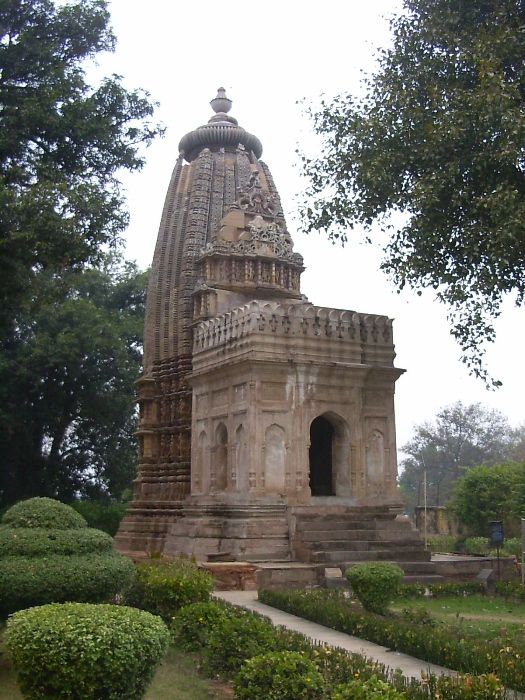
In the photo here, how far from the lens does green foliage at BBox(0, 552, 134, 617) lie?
7.50 metres

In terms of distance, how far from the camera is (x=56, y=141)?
635 inches

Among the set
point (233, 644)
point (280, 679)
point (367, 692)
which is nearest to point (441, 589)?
point (233, 644)

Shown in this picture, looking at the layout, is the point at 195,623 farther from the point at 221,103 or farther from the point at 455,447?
the point at 455,447

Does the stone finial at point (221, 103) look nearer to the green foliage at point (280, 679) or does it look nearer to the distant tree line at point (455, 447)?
the green foliage at point (280, 679)

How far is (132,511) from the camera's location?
22.5m

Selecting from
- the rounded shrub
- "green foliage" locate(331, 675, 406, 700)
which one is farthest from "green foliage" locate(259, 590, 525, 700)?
the rounded shrub

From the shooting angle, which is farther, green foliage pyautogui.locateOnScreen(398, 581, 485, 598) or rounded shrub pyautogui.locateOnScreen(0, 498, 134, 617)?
green foliage pyautogui.locateOnScreen(398, 581, 485, 598)

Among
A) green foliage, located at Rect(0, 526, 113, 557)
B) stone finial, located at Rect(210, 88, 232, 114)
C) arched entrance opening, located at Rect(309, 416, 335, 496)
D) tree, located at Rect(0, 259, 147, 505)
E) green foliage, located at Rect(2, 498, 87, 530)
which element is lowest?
green foliage, located at Rect(0, 526, 113, 557)

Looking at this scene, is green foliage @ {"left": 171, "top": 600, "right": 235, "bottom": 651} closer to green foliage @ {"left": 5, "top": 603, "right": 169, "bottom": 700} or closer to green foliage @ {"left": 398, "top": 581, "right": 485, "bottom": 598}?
green foliage @ {"left": 5, "top": 603, "right": 169, "bottom": 700}

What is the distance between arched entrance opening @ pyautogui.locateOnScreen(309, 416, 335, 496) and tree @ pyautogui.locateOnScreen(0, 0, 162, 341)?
6958mm

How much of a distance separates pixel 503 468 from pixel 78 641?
2808 cm

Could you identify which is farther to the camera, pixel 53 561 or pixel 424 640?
pixel 424 640

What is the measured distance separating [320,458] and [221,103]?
12086 mm

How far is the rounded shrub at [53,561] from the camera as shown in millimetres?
7527
